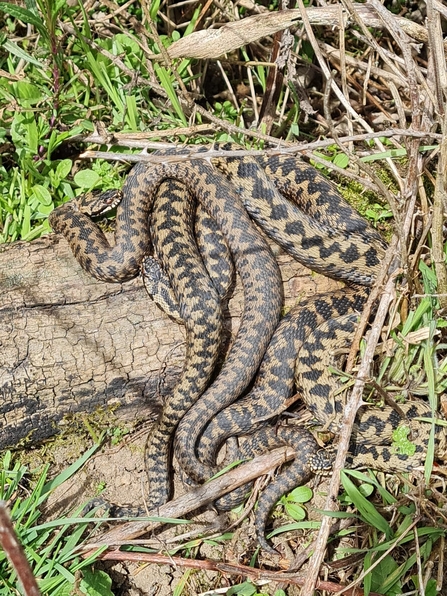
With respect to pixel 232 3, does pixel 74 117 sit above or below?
below

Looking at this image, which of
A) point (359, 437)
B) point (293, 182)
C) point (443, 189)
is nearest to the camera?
point (443, 189)

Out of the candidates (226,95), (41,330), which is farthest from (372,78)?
(41,330)

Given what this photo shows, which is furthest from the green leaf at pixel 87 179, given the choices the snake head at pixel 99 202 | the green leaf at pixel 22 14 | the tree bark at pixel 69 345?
the green leaf at pixel 22 14

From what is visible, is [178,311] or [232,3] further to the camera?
[232,3]

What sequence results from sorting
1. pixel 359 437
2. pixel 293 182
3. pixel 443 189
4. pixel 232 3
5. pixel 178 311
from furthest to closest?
pixel 232 3
pixel 293 182
pixel 178 311
pixel 359 437
pixel 443 189

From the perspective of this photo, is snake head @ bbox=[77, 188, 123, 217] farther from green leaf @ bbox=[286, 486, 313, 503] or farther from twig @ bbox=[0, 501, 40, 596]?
twig @ bbox=[0, 501, 40, 596]

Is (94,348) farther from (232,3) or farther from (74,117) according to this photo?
(232,3)

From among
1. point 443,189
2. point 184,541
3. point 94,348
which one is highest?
point 443,189
